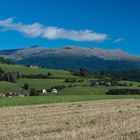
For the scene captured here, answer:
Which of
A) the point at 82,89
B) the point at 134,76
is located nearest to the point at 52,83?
the point at 82,89

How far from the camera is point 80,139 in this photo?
1822 cm

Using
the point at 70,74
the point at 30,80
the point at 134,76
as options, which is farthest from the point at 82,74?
the point at 134,76

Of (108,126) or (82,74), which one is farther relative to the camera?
(82,74)

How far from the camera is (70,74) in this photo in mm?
148000

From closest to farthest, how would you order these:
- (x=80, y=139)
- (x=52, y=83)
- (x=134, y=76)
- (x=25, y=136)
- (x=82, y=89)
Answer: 1. (x=80, y=139)
2. (x=25, y=136)
3. (x=82, y=89)
4. (x=52, y=83)
5. (x=134, y=76)

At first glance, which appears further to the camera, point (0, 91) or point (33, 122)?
point (0, 91)

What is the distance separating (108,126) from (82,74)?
12589 centimetres

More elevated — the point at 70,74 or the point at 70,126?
the point at 70,74

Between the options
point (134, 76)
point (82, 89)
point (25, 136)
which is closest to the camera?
point (25, 136)

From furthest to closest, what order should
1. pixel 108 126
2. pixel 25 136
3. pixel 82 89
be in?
pixel 82 89, pixel 108 126, pixel 25 136

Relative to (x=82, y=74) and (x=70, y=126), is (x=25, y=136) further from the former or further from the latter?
(x=82, y=74)

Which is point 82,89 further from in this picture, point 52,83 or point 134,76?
point 134,76

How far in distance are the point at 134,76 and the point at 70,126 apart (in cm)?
17913

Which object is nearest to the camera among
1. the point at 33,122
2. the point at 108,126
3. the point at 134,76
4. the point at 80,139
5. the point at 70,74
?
the point at 80,139
